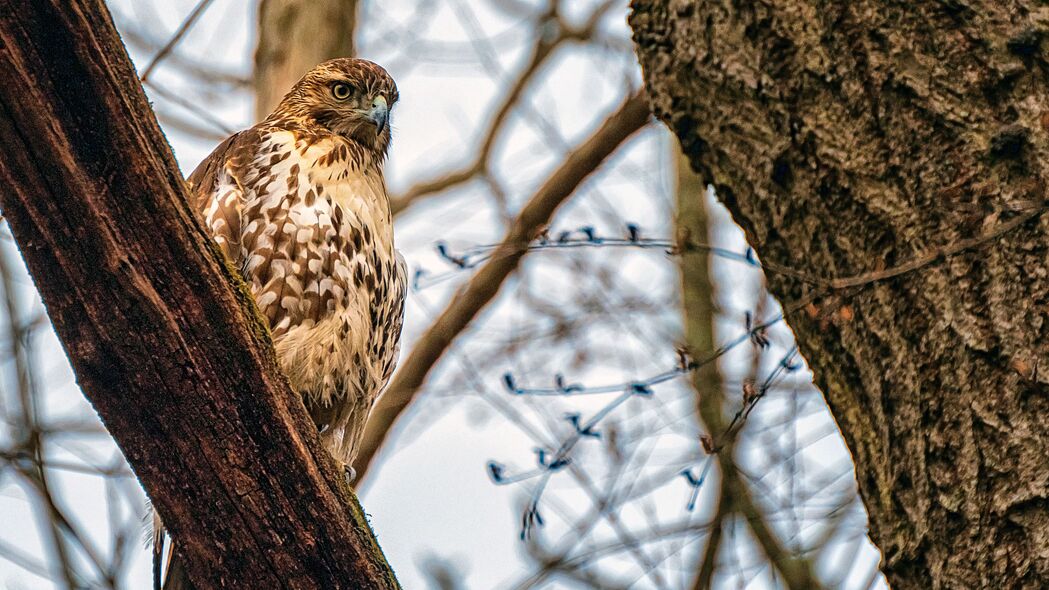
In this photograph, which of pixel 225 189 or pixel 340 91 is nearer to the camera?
pixel 225 189

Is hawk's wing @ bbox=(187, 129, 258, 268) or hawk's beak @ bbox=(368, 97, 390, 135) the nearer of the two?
hawk's wing @ bbox=(187, 129, 258, 268)

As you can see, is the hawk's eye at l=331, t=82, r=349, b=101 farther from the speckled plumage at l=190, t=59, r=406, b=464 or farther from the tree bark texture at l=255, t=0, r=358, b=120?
the tree bark texture at l=255, t=0, r=358, b=120

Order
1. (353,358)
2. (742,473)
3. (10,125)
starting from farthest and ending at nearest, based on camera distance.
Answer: (742,473) → (353,358) → (10,125)

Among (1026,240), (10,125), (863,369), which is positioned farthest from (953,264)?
(10,125)

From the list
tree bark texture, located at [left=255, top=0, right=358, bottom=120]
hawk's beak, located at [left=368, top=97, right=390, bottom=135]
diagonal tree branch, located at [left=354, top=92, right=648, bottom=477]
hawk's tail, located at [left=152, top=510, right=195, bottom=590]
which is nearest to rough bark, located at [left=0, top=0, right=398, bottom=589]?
hawk's tail, located at [left=152, top=510, right=195, bottom=590]

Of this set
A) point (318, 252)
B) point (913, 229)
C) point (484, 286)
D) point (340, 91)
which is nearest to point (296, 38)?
point (340, 91)

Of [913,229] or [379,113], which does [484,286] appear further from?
[913,229]

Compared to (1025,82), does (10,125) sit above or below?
above

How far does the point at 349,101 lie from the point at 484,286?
4.60 feet

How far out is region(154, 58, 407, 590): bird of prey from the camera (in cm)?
345

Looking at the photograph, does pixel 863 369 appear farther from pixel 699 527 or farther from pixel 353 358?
pixel 699 527

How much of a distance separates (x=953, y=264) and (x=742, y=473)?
2.49m

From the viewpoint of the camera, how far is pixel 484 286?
539 cm

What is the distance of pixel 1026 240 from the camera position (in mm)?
2119
